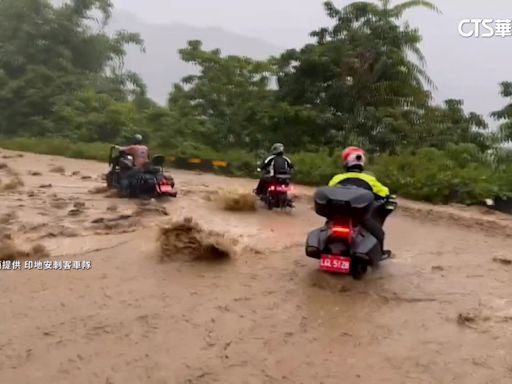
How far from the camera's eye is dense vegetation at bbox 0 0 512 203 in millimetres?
14586

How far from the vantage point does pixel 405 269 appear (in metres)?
7.43

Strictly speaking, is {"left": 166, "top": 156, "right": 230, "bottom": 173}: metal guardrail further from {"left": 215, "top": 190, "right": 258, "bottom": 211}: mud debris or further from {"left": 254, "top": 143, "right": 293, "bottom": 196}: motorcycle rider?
{"left": 254, "top": 143, "right": 293, "bottom": 196}: motorcycle rider

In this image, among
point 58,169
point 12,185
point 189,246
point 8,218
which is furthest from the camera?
point 58,169

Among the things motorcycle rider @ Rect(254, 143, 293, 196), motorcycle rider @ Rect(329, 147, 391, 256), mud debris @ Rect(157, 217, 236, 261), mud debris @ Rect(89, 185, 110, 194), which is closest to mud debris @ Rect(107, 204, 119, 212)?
mud debris @ Rect(89, 185, 110, 194)

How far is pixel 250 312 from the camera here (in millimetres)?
5738

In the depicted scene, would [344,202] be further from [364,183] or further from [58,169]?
[58,169]

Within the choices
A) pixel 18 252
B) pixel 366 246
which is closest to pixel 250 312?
pixel 366 246

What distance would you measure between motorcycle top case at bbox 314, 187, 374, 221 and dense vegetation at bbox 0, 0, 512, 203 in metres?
6.30

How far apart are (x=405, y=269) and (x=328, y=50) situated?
13.2 meters

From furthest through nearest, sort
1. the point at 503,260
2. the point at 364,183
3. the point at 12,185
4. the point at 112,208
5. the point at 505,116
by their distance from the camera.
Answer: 1. the point at 505,116
2. the point at 12,185
3. the point at 112,208
4. the point at 503,260
5. the point at 364,183

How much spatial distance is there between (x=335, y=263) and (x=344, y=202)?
0.64 meters

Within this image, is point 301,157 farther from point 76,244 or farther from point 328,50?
point 76,244

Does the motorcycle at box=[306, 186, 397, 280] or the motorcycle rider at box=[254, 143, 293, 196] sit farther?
the motorcycle rider at box=[254, 143, 293, 196]

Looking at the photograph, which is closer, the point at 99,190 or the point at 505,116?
the point at 99,190
